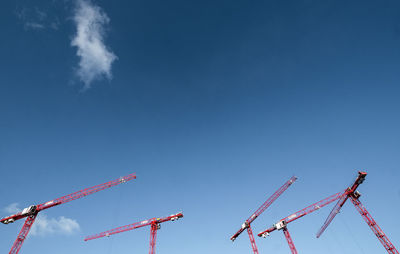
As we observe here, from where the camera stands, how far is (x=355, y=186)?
62.6 metres

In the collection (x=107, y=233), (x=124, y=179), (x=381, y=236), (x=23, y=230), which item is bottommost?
(x=381, y=236)

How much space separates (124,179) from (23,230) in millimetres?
25164

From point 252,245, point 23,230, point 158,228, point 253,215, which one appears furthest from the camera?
point 253,215

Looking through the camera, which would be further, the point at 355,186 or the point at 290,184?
the point at 290,184

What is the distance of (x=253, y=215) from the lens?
80750 mm

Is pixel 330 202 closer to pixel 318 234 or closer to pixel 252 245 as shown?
pixel 318 234

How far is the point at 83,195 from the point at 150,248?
23429 millimetres

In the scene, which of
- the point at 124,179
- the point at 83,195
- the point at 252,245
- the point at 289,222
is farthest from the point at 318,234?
the point at 83,195

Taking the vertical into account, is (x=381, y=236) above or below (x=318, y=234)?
below

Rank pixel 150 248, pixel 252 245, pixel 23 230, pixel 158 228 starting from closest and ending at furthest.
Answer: pixel 23 230
pixel 150 248
pixel 158 228
pixel 252 245

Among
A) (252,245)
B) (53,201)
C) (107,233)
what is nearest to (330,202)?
(252,245)

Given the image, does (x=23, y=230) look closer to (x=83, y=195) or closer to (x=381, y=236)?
(x=83, y=195)

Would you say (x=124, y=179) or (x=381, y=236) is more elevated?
(x=124, y=179)

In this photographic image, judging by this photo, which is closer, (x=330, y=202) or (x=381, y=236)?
(x=381, y=236)
